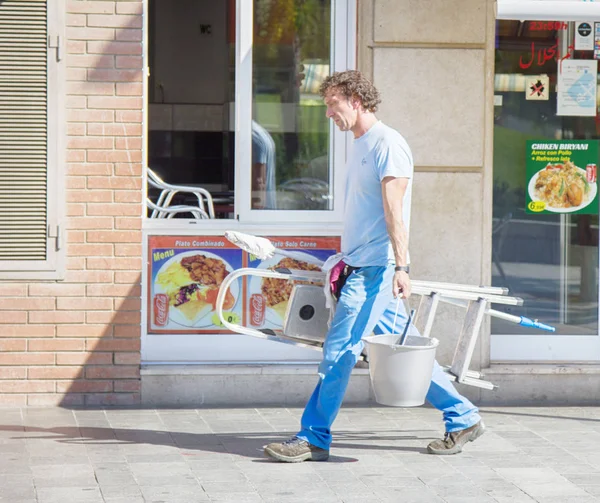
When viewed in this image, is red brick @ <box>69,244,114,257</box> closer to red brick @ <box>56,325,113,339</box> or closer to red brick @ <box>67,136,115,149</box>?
red brick @ <box>56,325,113,339</box>

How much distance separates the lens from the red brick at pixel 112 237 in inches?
305

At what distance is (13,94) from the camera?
762 cm

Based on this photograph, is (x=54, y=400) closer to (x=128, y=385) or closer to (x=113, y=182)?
(x=128, y=385)

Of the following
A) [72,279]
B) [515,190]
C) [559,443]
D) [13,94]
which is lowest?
[559,443]

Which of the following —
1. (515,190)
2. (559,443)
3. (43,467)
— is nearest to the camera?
(43,467)

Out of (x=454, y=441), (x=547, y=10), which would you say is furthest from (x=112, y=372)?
(x=547, y=10)

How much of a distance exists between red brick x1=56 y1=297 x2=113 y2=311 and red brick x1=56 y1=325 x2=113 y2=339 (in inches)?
4.6

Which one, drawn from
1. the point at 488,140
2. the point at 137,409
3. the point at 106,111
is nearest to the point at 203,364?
the point at 137,409

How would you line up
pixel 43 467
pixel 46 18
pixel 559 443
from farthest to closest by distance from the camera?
pixel 46 18 → pixel 559 443 → pixel 43 467

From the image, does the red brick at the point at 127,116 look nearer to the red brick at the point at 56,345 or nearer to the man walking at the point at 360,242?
the red brick at the point at 56,345

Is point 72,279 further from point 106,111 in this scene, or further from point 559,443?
point 559,443

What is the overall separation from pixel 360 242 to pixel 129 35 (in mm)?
2406

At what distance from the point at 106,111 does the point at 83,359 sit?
1598mm

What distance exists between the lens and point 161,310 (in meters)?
7.99
